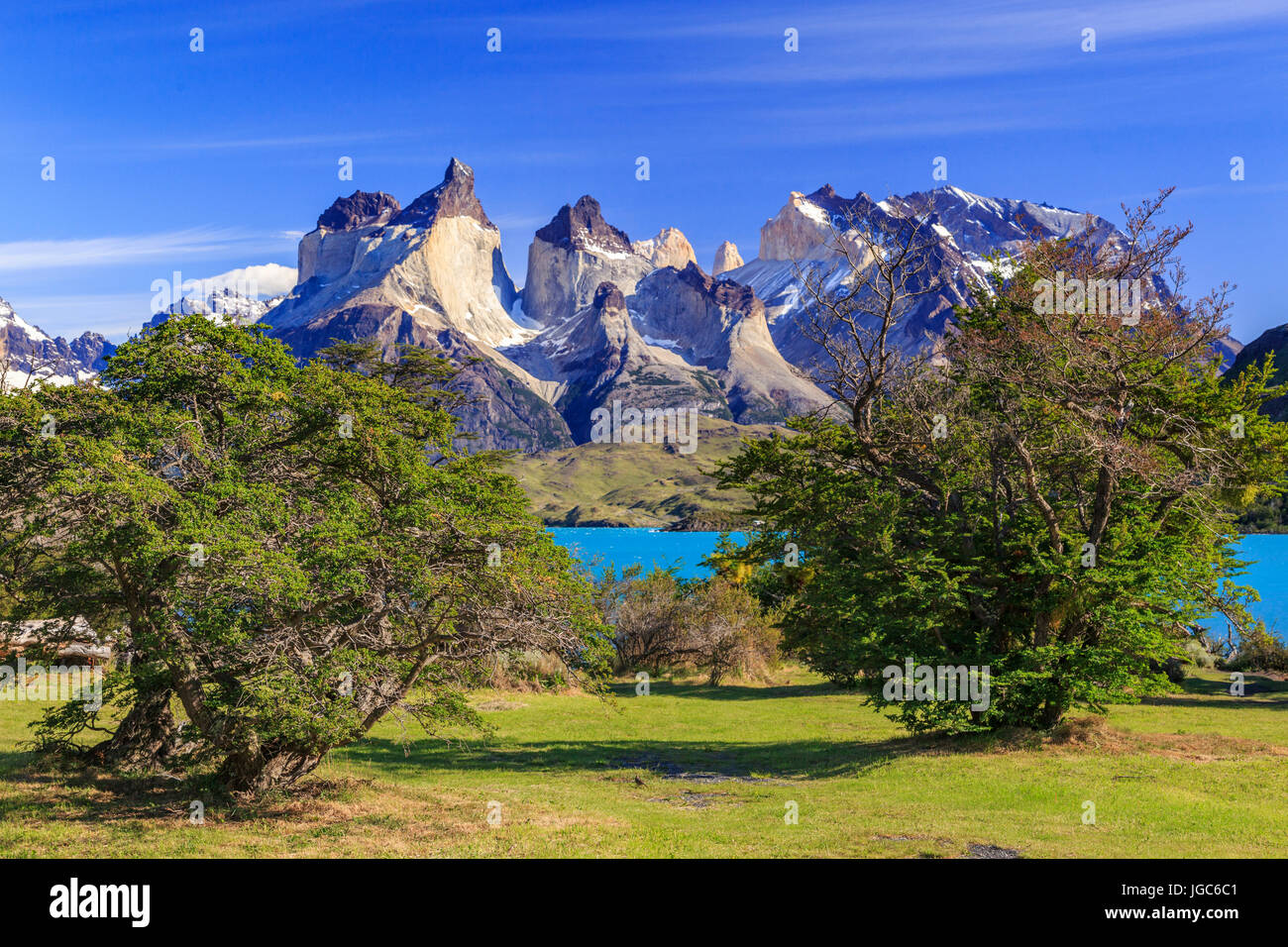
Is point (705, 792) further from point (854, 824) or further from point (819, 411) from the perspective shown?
point (819, 411)

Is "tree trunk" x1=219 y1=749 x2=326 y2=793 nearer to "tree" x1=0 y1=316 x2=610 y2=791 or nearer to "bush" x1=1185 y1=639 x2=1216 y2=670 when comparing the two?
"tree" x1=0 y1=316 x2=610 y2=791

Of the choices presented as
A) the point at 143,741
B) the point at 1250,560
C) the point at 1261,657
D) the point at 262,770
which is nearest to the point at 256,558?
the point at 262,770

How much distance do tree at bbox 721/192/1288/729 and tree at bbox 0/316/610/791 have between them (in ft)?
26.8

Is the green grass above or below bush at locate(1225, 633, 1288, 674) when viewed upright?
above

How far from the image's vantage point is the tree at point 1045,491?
2203cm

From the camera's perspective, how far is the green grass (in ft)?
46.2

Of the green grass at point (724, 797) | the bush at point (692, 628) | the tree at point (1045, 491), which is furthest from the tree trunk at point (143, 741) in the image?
the bush at point (692, 628)

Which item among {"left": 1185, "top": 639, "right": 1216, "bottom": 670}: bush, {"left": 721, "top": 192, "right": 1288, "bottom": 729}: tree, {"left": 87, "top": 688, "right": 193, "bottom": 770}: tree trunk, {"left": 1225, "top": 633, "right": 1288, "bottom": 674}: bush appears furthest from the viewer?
{"left": 1185, "top": 639, "right": 1216, "bottom": 670}: bush

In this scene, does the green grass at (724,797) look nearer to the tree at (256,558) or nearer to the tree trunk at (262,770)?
the tree trunk at (262,770)

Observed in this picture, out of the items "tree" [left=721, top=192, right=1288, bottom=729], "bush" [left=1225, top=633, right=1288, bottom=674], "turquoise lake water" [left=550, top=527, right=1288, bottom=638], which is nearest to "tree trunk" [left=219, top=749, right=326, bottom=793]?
"turquoise lake water" [left=550, top=527, right=1288, bottom=638]

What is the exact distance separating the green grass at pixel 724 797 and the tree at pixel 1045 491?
2353 millimetres
